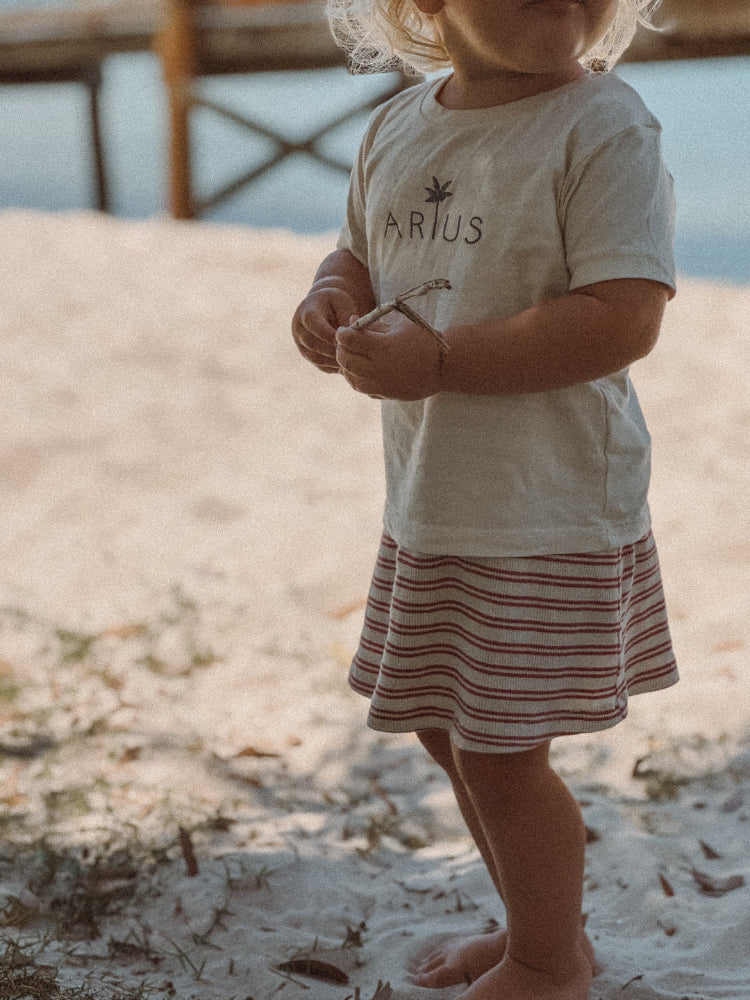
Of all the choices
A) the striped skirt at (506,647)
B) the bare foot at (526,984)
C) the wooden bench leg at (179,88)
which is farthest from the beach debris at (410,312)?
the wooden bench leg at (179,88)

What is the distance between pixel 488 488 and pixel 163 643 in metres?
1.76

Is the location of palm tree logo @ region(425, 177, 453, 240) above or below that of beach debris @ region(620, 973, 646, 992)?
above

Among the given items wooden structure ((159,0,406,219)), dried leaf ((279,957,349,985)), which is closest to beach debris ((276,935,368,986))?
dried leaf ((279,957,349,985))

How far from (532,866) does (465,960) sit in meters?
0.36

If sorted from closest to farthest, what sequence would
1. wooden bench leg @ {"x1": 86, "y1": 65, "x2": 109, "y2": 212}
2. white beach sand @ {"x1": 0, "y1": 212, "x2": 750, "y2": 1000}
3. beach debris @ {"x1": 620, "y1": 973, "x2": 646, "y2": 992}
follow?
beach debris @ {"x1": 620, "y1": 973, "x2": 646, "y2": 992}, white beach sand @ {"x1": 0, "y1": 212, "x2": 750, "y2": 1000}, wooden bench leg @ {"x1": 86, "y1": 65, "x2": 109, "y2": 212}

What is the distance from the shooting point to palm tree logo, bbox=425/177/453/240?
1372 mm

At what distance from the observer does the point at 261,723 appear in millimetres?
2635

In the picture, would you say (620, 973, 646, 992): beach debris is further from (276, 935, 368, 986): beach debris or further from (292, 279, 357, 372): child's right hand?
(292, 279, 357, 372): child's right hand

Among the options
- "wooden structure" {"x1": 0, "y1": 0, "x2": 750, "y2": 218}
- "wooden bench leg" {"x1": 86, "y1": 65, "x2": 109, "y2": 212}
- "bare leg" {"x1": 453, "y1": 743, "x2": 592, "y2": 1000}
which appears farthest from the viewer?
"wooden bench leg" {"x1": 86, "y1": 65, "x2": 109, "y2": 212}

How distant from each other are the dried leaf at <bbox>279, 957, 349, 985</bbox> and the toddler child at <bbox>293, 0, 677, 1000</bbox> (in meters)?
0.29

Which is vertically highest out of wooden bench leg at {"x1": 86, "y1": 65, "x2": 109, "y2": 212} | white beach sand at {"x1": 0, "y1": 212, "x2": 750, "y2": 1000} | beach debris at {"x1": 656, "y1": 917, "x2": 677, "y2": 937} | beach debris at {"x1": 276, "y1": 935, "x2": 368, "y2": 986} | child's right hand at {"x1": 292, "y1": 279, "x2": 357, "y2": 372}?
child's right hand at {"x1": 292, "y1": 279, "x2": 357, "y2": 372}

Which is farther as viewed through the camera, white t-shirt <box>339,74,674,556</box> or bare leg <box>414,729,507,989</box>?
bare leg <box>414,729,507,989</box>

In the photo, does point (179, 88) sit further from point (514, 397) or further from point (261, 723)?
point (514, 397)

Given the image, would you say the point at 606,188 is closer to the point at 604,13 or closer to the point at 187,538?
the point at 604,13
